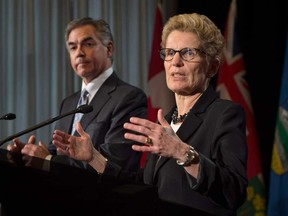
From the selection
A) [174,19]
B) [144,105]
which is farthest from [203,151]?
[144,105]

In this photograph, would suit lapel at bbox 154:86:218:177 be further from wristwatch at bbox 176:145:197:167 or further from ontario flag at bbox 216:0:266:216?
ontario flag at bbox 216:0:266:216

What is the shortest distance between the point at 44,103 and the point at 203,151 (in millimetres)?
2864

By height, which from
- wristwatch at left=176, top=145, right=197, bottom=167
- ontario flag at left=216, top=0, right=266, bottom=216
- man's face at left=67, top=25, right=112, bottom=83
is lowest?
ontario flag at left=216, top=0, right=266, bottom=216

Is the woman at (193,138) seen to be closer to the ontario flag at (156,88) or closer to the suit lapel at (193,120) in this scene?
the suit lapel at (193,120)

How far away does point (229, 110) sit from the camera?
1593 millimetres

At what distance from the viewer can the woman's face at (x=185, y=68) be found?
5.60ft

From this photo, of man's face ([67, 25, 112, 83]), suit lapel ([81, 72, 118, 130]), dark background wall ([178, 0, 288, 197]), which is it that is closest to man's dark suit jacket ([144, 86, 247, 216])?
suit lapel ([81, 72, 118, 130])

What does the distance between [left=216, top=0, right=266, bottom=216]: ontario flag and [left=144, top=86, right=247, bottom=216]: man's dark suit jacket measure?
2.03 metres

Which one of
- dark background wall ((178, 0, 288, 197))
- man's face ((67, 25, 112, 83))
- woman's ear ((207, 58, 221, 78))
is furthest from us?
dark background wall ((178, 0, 288, 197))

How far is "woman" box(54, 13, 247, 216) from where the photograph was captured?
4.54ft

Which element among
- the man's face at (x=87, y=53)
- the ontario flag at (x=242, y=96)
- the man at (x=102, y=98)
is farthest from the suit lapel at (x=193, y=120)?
the ontario flag at (x=242, y=96)

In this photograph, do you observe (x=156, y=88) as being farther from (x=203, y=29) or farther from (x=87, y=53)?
(x=203, y=29)

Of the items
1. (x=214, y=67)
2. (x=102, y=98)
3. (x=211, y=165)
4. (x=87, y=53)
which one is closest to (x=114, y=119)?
(x=102, y=98)

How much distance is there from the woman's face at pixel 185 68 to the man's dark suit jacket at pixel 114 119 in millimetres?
615
